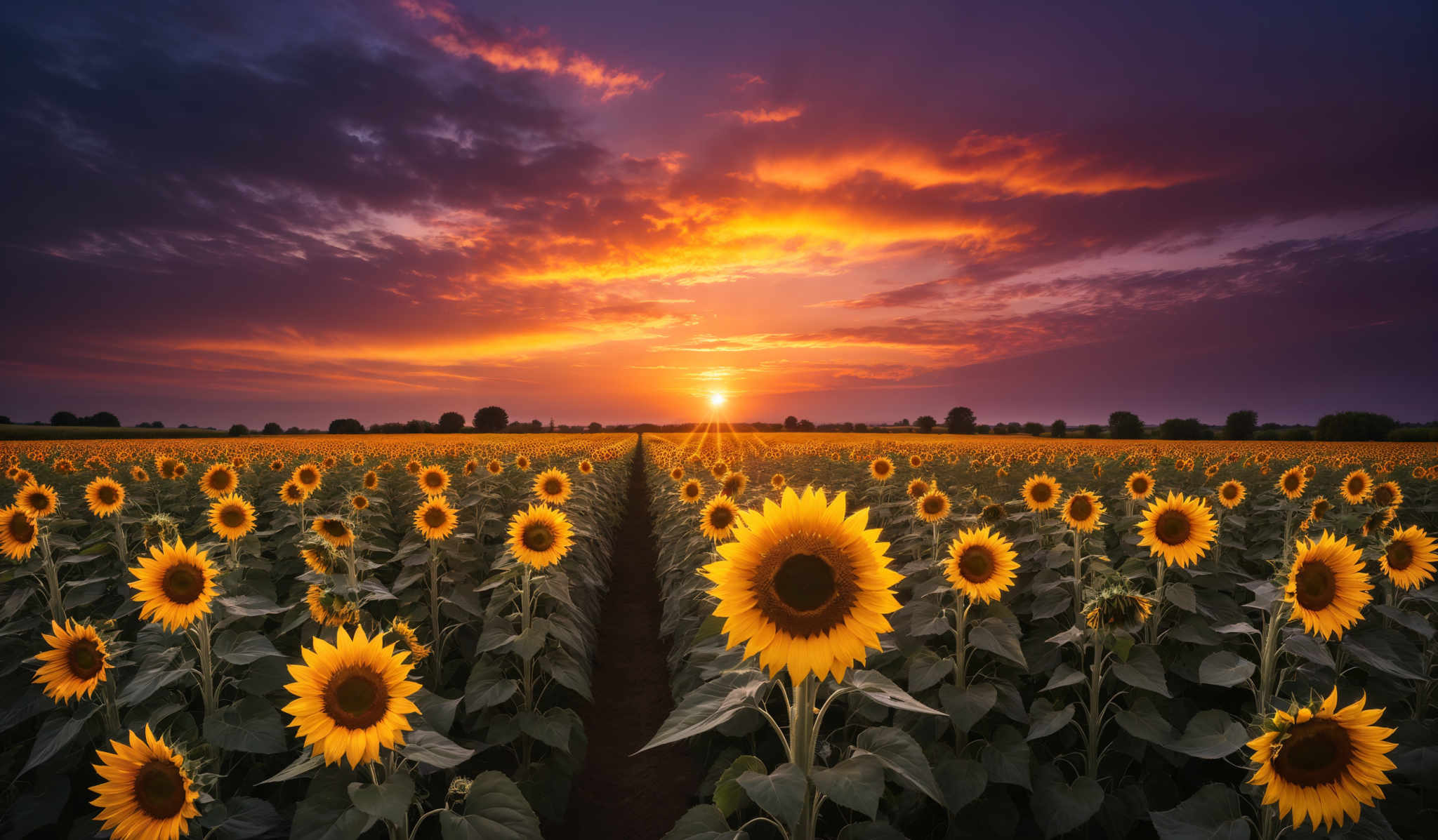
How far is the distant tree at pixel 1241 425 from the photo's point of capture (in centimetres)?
7788

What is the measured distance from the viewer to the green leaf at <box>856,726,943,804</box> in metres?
2.44

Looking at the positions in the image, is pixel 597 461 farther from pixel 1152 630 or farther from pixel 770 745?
pixel 1152 630

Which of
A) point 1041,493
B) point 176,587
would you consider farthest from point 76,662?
point 1041,493

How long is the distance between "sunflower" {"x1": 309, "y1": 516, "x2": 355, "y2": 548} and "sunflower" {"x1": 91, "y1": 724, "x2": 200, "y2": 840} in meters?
2.51

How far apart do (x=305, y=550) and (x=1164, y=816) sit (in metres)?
6.40

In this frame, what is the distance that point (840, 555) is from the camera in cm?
247

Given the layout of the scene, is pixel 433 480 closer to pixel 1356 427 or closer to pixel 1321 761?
pixel 1321 761

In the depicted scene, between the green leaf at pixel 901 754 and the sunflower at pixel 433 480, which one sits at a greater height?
the sunflower at pixel 433 480

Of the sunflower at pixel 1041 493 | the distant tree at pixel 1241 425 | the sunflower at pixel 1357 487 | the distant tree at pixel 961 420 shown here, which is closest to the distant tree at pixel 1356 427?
the distant tree at pixel 1241 425

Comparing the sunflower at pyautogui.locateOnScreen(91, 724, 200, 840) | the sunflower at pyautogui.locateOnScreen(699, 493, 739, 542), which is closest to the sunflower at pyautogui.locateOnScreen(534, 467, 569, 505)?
the sunflower at pyautogui.locateOnScreen(699, 493, 739, 542)

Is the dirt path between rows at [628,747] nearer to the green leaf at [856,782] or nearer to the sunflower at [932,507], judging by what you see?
the sunflower at [932,507]

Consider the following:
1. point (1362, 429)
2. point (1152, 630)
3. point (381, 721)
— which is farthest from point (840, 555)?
point (1362, 429)

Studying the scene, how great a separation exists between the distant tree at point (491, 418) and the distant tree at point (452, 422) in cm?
665

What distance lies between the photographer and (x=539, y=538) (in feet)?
19.1
